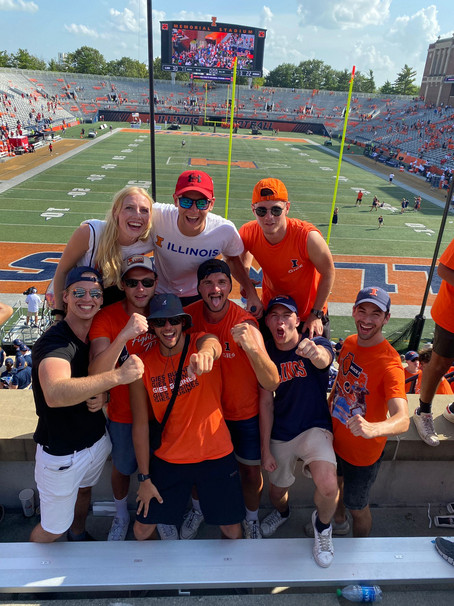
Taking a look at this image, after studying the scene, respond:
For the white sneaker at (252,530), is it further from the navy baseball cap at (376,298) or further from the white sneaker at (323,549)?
the navy baseball cap at (376,298)

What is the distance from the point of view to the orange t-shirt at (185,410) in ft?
8.29

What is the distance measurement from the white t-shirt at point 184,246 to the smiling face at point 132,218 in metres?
0.27

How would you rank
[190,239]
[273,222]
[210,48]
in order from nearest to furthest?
1. [190,239]
2. [273,222]
3. [210,48]

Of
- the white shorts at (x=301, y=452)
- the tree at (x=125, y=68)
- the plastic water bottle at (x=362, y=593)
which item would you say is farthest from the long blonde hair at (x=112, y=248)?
the tree at (x=125, y=68)

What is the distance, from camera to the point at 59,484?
245 centimetres

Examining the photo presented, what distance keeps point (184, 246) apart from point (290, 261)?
0.86 m

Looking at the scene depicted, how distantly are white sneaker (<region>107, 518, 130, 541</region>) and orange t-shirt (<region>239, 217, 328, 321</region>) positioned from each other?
200 centimetres

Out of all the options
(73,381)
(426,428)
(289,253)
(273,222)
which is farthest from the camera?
(289,253)

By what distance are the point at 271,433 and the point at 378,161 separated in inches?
1767

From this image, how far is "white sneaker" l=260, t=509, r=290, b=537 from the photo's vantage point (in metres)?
2.95

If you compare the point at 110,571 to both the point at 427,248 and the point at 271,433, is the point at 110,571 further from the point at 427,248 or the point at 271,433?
the point at 427,248

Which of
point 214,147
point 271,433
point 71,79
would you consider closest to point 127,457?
point 271,433

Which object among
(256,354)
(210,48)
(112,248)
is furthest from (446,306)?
(210,48)

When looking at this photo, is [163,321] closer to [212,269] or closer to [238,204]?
[212,269]
